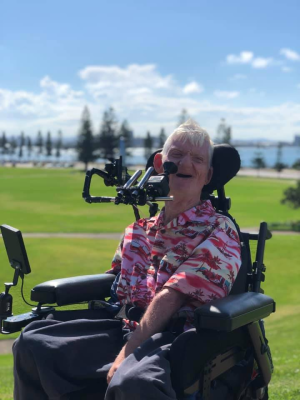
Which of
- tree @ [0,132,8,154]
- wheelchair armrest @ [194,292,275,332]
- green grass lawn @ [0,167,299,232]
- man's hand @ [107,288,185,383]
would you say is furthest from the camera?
tree @ [0,132,8,154]

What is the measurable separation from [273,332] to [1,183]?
148 feet

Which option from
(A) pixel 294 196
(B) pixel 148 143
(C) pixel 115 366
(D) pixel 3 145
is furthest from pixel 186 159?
(D) pixel 3 145

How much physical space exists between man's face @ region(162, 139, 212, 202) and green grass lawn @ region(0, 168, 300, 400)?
0.63 meters

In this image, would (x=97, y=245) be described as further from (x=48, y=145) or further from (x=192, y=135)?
(x=48, y=145)

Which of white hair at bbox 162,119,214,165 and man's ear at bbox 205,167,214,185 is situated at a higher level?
white hair at bbox 162,119,214,165

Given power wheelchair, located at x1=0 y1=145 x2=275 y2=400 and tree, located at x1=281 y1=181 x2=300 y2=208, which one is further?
tree, located at x1=281 y1=181 x2=300 y2=208

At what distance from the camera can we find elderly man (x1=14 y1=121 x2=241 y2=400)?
2234 mm

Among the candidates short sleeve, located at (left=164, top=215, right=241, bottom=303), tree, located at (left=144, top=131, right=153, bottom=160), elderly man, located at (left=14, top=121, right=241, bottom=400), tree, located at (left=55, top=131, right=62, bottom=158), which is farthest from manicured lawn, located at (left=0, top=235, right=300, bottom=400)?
tree, located at (left=55, top=131, right=62, bottom=158)

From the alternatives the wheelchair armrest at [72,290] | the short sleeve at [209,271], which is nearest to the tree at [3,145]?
the wheelchair armrest at [72,290]

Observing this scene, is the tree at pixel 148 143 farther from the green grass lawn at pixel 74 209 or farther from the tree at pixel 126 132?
the green grass lawn at pixel 74 209

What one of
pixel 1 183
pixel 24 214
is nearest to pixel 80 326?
pixel 24 214

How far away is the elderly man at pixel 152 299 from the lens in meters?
2.23

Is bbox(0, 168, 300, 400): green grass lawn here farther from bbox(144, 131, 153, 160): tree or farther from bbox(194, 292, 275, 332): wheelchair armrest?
bbox(144, 131, 153, 160): tree

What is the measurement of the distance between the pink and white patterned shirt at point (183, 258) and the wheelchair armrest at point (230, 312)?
5.6 inches
